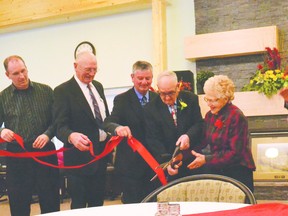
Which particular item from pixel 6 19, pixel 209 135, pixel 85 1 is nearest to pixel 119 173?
pixel 209 135

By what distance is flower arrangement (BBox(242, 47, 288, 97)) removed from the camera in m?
6.25

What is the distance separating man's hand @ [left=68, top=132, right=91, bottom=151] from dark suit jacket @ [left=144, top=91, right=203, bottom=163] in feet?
1.50

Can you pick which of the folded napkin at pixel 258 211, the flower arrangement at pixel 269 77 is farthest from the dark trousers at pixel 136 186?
the flower arrangement at pixel 269 77

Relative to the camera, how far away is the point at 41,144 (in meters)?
3.47

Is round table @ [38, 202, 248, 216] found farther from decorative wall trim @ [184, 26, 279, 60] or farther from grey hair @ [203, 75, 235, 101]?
decorative wall trim @ [184, 26, 279, 60]

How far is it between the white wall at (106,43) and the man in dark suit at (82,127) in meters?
4.26

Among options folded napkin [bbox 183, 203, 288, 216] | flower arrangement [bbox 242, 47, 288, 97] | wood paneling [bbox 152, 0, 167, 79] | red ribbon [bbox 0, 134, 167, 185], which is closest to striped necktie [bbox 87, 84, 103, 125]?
red ribbon [bbox 0, 134, 167, 185]

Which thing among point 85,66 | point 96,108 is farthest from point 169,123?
point 85,66

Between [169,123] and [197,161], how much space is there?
39cm

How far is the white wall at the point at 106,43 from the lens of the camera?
301 inches

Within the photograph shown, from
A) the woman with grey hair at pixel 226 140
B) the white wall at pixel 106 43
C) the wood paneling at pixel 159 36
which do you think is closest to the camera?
the woman with grey hair at pixel 226 140

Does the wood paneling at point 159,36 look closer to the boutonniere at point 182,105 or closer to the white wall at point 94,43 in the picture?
the white wall at point 94,43

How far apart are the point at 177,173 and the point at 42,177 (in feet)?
3.76

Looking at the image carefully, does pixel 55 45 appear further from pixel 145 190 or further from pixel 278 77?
pixel 145 190
